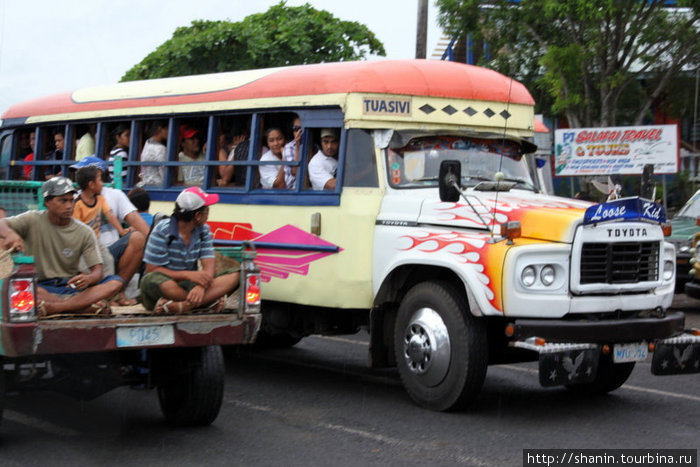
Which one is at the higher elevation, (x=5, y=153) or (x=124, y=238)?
(x=5, y=153)

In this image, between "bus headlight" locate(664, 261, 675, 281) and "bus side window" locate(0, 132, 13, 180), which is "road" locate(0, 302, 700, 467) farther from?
"bus side window" locate(0, 132, 13, 180)

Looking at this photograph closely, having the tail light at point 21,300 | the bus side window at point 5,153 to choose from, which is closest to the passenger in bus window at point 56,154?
the bus side window at point 5,153

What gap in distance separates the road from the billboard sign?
1033 cm

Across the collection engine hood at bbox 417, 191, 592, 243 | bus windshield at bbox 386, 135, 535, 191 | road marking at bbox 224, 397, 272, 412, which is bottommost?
road marking at bbox 224, 397, 272, 412

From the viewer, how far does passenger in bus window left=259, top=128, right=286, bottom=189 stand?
9.37 m

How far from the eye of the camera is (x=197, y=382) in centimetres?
696

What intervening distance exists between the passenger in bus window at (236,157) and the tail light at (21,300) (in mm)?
3895

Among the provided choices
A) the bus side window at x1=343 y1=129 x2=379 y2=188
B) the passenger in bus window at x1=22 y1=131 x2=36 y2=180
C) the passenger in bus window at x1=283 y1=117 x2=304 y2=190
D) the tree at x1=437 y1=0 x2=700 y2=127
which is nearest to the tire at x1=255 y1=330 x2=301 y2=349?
the passenger in bus window at x1=283 y1=117 x2=304 y2=190

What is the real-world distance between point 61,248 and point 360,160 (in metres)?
2.69

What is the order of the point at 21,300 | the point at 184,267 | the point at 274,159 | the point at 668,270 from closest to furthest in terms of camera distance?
the point at 21,300 < the point at 184,267 < the point at 668,270 < the point at 274,159

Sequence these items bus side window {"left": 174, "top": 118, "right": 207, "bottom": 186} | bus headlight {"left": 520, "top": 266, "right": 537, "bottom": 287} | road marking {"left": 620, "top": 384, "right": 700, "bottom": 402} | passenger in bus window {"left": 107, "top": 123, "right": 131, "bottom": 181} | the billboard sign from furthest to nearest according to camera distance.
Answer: the billboard sign < passenger in bus window {"left": 107, "top": 123, "right": 131, "bottom": 181} < bus side window {"left": 174, "top": 118, "right": 207, "bottom": 186} < road marking {"left": 620, "top": 384, "right": 700, "bottom": 402} < bus headlight {"left": 520, "top": 266, "right": 537, "bottom": 287}

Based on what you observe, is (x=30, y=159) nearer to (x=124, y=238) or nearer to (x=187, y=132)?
(x=187, y=132)

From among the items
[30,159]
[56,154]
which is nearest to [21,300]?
[56,154]

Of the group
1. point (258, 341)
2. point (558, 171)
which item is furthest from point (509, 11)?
point (258, 341)
